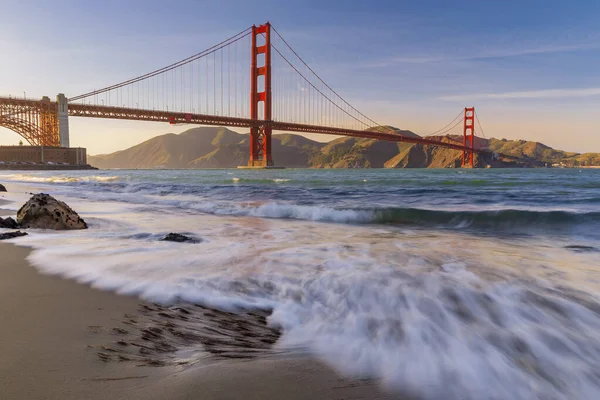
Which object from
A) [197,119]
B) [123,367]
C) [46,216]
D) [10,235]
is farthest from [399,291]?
[197,119]

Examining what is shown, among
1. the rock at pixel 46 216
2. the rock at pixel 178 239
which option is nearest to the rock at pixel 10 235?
the rock at pixel 46 216

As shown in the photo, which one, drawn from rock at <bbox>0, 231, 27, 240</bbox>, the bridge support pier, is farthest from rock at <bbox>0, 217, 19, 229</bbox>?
the bridge support pier

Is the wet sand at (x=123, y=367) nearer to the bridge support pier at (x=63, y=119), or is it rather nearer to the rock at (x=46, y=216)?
the rock at (x=46, y=216)

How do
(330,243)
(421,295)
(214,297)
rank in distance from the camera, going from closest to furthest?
(214,297)
(421,295)
(330,243)

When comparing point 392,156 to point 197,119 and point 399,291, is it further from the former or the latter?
point 399,291

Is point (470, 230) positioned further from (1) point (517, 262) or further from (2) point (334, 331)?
(2) point (334, 331)

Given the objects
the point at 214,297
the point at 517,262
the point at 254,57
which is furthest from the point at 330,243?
the point at 254,57
